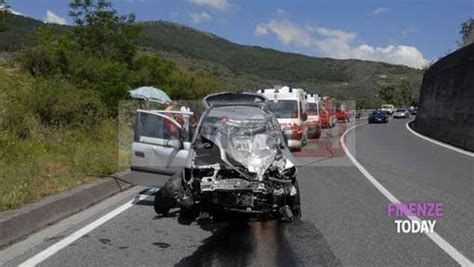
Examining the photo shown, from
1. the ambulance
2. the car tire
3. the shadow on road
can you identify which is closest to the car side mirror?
the car tire

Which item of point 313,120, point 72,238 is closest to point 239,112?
point 72,238

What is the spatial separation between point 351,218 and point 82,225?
12.3ft

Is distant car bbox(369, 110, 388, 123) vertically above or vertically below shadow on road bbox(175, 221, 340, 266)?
below

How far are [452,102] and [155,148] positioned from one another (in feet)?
74.9

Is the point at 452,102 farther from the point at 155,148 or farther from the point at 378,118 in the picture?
the point at 378,118

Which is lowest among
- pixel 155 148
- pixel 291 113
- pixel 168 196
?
pixel 168 196

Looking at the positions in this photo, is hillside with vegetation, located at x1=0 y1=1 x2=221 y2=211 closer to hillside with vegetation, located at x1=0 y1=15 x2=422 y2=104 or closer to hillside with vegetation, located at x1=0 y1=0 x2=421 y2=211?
hillside with vegetation, located at x1=0 y1=0 x2=421 y2=211

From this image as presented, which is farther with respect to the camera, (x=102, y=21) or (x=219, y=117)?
(x=102, y=21)

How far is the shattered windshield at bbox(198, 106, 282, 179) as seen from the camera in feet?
24.0

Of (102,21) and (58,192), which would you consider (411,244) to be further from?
(102,21)

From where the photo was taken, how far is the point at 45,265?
605 cm

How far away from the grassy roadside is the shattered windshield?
2.80 meters

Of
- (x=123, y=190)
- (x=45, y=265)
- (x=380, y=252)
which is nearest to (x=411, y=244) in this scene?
(x=380, y=252)

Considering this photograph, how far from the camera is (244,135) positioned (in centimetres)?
780
